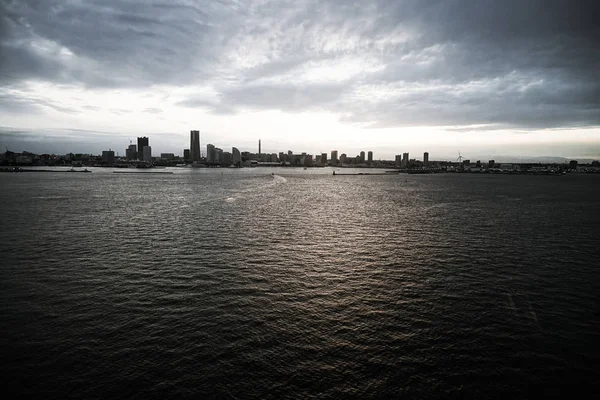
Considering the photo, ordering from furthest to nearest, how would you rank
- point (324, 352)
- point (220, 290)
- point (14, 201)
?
point (14, 201) < point (220, 290) < point (324, 352)

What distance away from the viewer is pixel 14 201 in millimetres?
95875

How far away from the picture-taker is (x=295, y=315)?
28.7 meters

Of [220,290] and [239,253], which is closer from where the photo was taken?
[220,290]

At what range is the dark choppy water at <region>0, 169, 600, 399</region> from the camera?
20.9 m

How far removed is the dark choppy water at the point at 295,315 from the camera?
20.9 meters

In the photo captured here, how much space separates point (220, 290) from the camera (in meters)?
33.6

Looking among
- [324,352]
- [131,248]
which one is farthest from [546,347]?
[131,248]

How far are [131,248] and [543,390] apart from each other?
1925 inches

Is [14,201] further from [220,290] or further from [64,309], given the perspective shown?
[220,290]

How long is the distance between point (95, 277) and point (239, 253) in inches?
687

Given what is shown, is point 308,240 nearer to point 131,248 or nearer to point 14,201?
point 131,248

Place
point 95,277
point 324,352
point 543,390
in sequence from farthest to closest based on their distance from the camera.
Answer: point 95,277, point 324,352, point 543,390

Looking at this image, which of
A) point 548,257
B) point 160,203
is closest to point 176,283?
point 548,257

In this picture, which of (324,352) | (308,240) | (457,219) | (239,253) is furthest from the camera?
(457,219)
